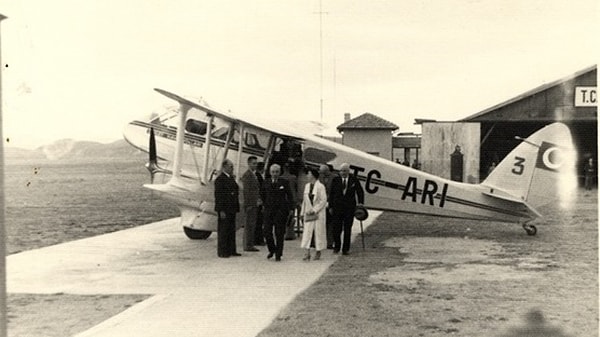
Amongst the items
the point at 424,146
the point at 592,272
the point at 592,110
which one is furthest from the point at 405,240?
the point at 592,110

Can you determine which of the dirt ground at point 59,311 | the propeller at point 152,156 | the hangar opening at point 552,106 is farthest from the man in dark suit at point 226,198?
the hangar opening at point 552,106

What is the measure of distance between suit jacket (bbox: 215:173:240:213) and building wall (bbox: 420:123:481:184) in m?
18.8

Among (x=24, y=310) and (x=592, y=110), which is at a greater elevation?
(x=592, y=110)

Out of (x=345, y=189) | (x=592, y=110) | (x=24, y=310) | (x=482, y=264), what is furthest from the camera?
(x=592, y=110)

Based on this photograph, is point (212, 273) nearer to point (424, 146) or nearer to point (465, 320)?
point (465, 320)

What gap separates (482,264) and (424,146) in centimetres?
1894

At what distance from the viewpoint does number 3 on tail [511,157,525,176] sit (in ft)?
39.7

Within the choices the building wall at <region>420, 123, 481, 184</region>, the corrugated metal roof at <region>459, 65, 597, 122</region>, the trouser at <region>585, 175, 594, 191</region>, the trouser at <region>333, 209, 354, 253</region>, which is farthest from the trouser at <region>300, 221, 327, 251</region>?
the trouser at <region>585, 175, 594, 191</region>

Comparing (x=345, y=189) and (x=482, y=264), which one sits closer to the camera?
(x=482, y=264)

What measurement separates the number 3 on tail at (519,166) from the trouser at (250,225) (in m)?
5.36

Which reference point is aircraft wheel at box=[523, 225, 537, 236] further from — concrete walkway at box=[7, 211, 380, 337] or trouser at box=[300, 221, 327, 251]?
trouser at box=[300, 221, 327, 251]

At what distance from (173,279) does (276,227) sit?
2.09 meters

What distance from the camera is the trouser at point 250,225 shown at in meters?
10.8

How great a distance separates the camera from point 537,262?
9.67m
